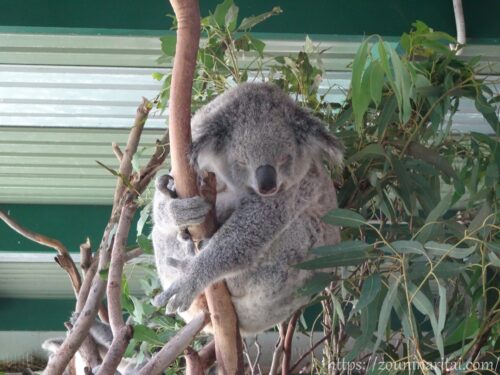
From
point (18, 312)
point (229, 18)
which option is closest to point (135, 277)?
point (18, 312)

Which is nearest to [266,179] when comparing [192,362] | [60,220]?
[192,362]

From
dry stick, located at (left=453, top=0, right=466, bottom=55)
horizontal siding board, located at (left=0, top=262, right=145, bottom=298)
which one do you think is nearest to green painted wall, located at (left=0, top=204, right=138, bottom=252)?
horizontal siding board, located at (left=0, top=262, right=145, bottom=298)

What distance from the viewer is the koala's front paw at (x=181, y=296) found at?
196cm

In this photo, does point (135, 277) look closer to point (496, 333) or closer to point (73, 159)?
point (73, 159)

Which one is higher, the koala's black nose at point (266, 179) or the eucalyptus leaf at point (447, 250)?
the koala's black nose at point (266, 179)

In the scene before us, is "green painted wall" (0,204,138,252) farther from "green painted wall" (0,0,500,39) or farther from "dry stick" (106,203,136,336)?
"dry stick" (106,203,136,336)

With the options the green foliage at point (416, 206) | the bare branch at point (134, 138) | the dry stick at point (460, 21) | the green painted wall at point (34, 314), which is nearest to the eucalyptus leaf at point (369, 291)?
the green foliage at point (416, 206)

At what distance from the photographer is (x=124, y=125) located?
413 centimetres

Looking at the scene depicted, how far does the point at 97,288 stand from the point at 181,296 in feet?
1.37

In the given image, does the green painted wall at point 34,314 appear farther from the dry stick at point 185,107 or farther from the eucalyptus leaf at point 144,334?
the dry stick at point 185,107

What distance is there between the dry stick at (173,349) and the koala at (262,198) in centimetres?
11

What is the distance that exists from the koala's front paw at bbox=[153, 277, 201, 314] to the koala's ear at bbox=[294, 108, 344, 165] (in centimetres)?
55

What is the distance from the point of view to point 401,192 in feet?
7.95

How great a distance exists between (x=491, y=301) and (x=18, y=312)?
194 inches
